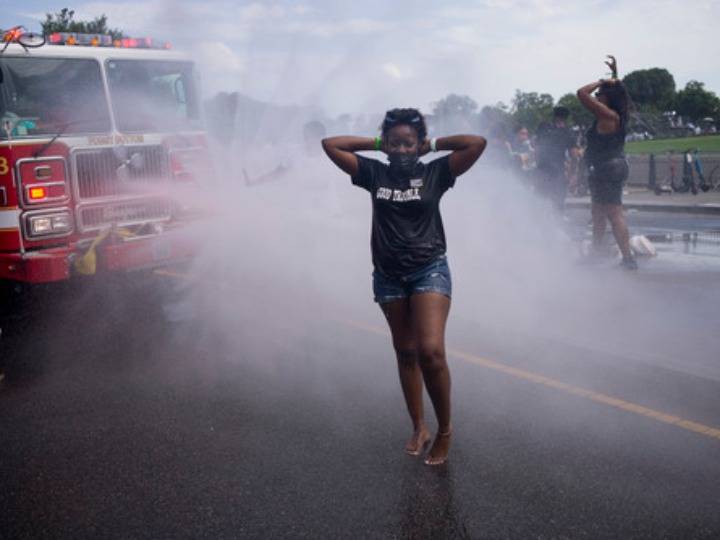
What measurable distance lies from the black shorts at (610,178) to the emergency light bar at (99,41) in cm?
515

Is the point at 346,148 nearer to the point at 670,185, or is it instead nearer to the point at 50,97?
the point at 50,97

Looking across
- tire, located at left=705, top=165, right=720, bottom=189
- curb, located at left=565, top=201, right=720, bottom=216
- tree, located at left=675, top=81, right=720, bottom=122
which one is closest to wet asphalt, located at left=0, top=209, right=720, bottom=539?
curb, located at left=565, top=201, right=720, bottom=216

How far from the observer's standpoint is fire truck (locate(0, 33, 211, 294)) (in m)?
6.97

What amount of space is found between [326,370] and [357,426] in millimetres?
1186

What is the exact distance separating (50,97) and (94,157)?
0.69m

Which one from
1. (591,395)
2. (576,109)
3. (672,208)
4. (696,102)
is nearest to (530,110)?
(672,208)

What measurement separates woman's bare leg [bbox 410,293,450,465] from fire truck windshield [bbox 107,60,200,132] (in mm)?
5188

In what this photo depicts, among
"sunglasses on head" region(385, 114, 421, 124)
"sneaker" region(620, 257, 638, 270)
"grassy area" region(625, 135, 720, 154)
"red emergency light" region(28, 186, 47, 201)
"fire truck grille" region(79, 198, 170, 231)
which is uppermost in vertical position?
"sunglasses on head" region(385, 114, 421, 124)

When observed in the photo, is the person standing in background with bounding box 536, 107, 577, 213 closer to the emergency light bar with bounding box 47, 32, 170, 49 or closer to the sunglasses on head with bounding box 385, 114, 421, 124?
the emergency light bar with bounding box 47, 32, 170, 49

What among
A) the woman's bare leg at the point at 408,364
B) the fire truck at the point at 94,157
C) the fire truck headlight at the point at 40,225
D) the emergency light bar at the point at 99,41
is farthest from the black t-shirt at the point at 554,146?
the woman's bare leg at the point at 408,364

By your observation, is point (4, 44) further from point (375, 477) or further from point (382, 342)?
point (375, 477)

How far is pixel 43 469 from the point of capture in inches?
Result: 164

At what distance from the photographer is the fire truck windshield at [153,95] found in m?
8.05

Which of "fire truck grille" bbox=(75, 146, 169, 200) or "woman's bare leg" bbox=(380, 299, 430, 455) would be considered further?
"fire truck grille" bbox=(75, 146, 169, 200)
